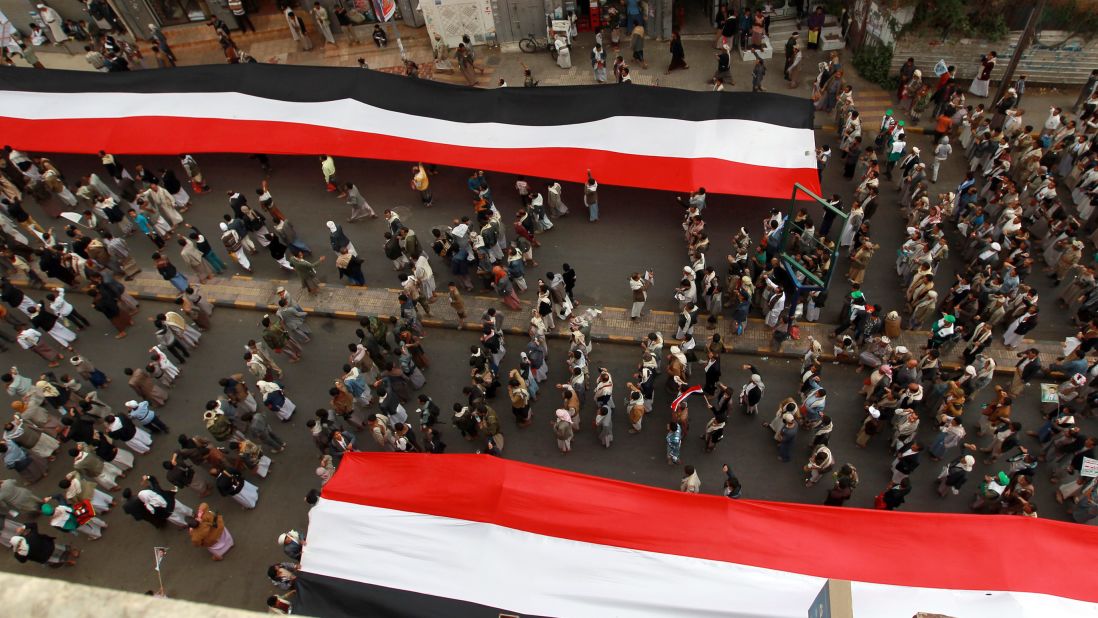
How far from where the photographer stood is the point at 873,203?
1677cm

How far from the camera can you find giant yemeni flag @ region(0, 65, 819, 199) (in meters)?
17.5

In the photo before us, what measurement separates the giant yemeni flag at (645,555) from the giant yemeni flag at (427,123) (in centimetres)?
873

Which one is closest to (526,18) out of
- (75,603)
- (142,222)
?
(142,222)

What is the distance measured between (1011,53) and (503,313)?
17243mm

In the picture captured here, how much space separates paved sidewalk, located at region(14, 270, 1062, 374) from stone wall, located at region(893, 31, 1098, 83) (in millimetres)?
10170

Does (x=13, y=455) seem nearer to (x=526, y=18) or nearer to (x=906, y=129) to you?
(x=526, y=18)

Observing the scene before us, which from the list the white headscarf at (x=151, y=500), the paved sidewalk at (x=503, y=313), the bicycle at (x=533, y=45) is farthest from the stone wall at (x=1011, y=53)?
the white headscarf at (x=151, y=500)

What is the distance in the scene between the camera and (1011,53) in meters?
20.8

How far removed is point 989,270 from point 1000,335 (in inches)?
61.8

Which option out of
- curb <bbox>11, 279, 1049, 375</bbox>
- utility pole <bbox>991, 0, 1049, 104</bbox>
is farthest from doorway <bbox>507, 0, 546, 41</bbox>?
utility pole <bbox>991, 0, 1049, 104</bbox>

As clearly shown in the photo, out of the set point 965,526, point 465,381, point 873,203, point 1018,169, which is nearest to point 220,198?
point 465,381

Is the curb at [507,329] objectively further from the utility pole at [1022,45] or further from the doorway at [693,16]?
the doorway at [693,16]

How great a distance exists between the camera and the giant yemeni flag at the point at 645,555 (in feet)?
32.6

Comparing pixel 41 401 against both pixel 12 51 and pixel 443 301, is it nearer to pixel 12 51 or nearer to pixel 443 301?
pixel 443 301
